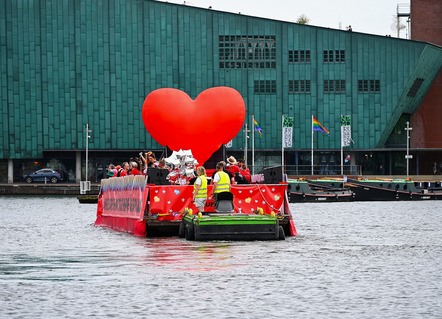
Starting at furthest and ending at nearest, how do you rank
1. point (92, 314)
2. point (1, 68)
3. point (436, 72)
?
point (436, 72) → point (1, 68) → point (92, 314)

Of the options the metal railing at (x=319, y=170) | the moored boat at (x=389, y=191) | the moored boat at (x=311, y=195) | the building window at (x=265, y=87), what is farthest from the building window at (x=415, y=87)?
the moored boat at (x=311, y=195)

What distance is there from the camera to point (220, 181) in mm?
25281

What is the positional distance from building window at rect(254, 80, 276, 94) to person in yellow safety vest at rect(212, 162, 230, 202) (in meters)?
68.5

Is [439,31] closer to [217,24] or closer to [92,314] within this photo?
[217,24]

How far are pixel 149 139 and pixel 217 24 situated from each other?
13.8m

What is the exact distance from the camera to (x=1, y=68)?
300 ft

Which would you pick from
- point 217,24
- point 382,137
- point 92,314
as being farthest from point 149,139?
point 92,314

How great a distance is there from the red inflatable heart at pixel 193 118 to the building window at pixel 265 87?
64.8 metres

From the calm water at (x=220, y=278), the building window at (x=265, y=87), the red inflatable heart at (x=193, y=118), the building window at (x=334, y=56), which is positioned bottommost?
the calm water at (x=220, y=278)

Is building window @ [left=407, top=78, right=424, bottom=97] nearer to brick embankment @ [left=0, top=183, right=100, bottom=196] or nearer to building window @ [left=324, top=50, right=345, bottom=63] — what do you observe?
building window @ [left=324, top=50, right=345, bottom=63]

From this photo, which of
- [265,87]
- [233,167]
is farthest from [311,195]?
[233,167]

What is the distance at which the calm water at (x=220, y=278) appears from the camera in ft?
41.4

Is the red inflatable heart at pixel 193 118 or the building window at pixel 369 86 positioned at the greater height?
the building window at pixel 369 86

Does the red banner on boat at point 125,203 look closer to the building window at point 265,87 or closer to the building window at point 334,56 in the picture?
the building window at point 265,87
